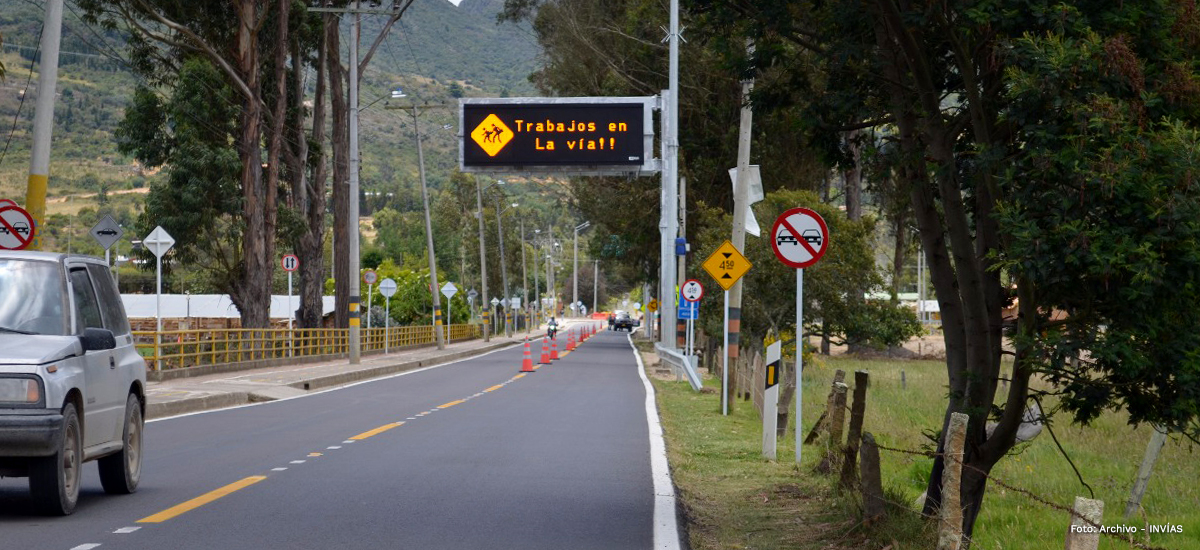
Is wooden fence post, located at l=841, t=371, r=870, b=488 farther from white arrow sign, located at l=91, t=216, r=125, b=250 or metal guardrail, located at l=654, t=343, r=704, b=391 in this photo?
metal guardrail, located at l=654, t=343, r=704, b=391

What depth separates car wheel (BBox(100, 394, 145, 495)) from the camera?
34.8ft

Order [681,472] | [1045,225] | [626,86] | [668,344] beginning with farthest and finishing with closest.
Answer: [626,86] → [668,344] → [681,472] → [1045,225]

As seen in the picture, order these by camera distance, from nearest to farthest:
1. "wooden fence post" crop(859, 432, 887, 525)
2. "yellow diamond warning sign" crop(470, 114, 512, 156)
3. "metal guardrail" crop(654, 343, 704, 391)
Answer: "wooden fence post" crop(859, 432, 887, 525) → "metal guardrail" crop(654, 343, 704, 391) → "yellow diamond warning sign" crop(470, 114, 512, 156)

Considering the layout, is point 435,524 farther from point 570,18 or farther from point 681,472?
point 570,18

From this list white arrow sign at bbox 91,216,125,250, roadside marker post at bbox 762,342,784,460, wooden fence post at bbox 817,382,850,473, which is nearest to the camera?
wooden fence post at bbox 817,382,850,473

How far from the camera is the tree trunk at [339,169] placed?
172 ft

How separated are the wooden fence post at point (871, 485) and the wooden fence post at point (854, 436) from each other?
1391 mm

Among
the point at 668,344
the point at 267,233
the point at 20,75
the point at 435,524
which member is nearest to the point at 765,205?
the point at 668,344

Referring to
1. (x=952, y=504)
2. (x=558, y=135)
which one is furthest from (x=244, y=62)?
(x=952, y=504)

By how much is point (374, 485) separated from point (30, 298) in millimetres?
3324

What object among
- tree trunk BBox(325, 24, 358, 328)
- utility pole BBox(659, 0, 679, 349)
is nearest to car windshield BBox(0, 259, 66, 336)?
utility pole BBox(659, 0, 679, 349)

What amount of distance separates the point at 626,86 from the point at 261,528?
124 ft

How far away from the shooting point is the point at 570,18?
155 feet

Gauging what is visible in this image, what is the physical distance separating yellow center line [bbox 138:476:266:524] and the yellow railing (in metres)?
12.7
